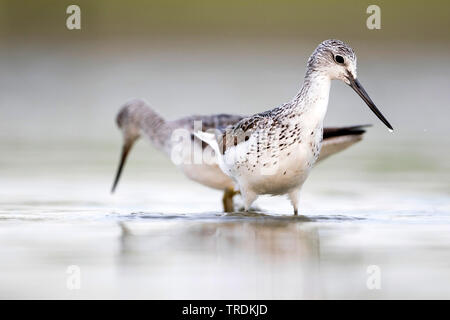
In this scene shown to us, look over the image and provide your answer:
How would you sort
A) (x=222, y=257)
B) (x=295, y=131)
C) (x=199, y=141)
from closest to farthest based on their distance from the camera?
1. (x=222, y=257)
2. (x=295, y=131)
3. (x=199, y=141)

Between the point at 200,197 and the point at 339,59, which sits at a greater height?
the point at 339,59

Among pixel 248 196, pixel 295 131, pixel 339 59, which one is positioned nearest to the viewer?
pixel 295 131

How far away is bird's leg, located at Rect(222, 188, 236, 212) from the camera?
933 cm

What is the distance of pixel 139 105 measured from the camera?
38.1 feet

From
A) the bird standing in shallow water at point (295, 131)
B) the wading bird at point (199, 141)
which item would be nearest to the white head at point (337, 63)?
the bird standing in shallow water at point (295, 131)

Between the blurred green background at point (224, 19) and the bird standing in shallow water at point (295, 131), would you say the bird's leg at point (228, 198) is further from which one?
the blurred green background at point (224, 19)

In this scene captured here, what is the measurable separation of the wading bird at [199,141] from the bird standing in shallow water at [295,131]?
118cm

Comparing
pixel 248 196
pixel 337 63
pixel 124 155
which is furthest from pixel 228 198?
pixel 124 155

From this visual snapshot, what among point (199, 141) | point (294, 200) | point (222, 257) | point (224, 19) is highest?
point (224, 19)

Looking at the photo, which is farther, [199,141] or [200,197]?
[200,197]

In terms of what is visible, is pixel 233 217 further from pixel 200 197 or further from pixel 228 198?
pixel 200 197

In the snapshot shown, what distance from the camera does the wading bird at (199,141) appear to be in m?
9.27

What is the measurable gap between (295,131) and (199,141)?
2.05 meters

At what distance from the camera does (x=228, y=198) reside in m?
9.55
